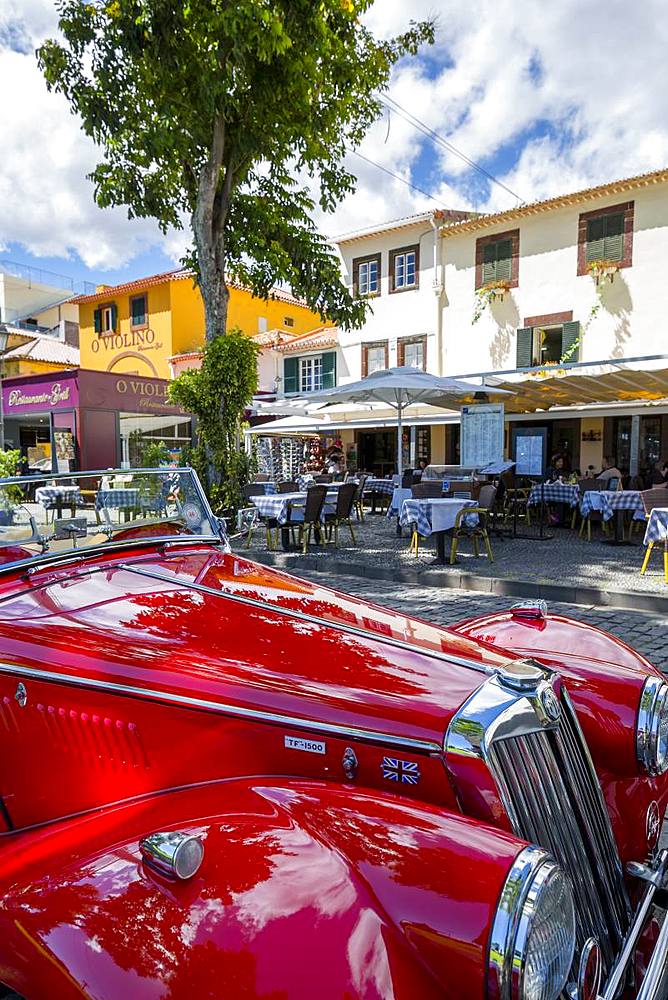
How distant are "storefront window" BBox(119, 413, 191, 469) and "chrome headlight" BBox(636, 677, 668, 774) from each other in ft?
68.0

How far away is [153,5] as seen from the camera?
8320 mm

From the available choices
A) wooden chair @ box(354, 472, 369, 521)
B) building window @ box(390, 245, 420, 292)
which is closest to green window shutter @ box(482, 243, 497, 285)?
building window @ box(390, 245, 420, 292)

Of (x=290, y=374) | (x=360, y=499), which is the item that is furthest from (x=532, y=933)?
(x=290, y=374)

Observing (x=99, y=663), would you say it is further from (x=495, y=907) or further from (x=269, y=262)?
(x=269, y=262)

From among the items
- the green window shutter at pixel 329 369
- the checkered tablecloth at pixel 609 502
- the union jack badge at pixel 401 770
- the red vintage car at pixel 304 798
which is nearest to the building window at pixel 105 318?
the green window shutter at pixel 329 369

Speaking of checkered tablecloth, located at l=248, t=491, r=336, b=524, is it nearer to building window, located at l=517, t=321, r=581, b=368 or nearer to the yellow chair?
the yellow chair

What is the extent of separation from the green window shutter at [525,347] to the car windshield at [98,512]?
51.1ft

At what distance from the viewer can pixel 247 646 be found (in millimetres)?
1938

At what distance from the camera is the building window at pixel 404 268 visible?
19594 mm

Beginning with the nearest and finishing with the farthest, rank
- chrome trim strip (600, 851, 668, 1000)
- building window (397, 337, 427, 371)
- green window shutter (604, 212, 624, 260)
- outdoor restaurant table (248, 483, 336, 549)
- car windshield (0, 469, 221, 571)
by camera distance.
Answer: chrome trim strip (600, 851, 668, 1000) → car windshield (0, 469, 221, 571) → outdoor restaurant table (248, 483, 336, 549) → green window shutter (604, 212, 624, 260) → building window (397, 337, 427, 371)

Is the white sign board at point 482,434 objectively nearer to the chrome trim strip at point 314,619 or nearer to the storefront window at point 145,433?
the chrome trim strip at point 314,619

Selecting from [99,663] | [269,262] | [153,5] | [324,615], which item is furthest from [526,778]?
[269,262]

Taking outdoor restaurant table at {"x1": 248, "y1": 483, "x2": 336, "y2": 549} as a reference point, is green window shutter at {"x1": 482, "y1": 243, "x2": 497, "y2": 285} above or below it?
above

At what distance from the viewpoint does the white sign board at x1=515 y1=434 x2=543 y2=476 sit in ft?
45.8
